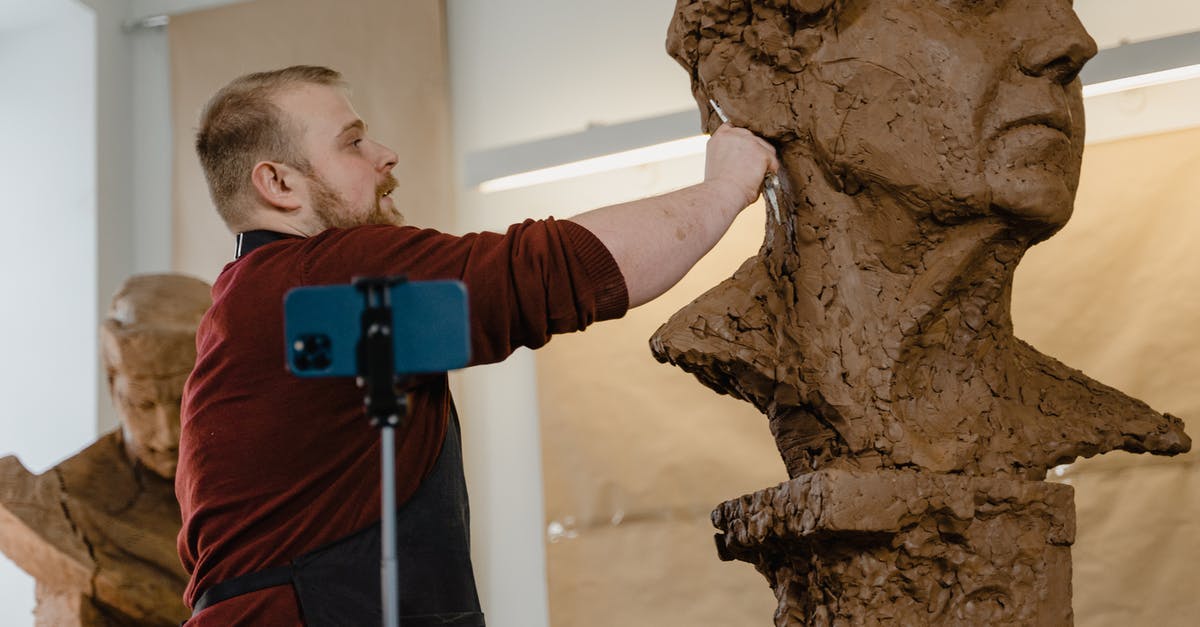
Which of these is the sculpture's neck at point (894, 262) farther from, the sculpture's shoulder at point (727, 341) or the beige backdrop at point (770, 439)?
the beige backdrop at point (770, 439)

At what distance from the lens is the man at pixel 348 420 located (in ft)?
5.60

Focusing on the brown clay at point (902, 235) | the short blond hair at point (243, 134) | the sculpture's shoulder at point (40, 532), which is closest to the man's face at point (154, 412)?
the sculpture's shoulder at point (40, 532)

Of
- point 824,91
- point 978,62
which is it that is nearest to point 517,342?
point 824,91

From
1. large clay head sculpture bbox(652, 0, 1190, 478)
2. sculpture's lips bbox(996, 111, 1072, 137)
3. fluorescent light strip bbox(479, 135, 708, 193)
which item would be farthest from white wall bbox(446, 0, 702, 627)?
sculpture's lips bbox(996, 111, 1072, 137)

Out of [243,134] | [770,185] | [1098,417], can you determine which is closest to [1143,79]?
[1098,417]

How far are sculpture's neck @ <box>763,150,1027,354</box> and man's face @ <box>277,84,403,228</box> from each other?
0.66 metres

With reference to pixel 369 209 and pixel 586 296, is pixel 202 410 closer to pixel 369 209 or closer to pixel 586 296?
pixel 369 209

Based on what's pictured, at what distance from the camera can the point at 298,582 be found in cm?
169

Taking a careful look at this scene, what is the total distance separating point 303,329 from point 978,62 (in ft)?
3.86

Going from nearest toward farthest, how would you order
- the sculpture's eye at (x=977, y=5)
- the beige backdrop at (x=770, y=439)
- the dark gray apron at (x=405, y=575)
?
the dark gray apron at (x=405, y=575) < the sculpture's eye at (x=977, y=5) < the beige backdrop at (x=770, y=439)

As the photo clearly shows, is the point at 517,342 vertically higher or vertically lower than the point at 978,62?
lower

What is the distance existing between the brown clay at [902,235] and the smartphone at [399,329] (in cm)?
71

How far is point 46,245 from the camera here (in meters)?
4.97

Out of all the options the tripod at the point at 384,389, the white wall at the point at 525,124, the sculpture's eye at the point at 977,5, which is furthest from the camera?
the white wall at the point at 525,124
